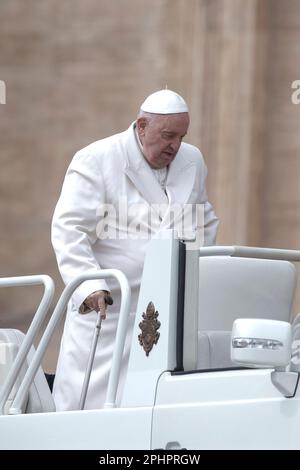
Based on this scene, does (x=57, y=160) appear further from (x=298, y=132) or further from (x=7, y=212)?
(x=298, y=132)

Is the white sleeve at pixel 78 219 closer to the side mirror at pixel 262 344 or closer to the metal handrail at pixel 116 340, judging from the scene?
the metal handrail at pixel 116 340

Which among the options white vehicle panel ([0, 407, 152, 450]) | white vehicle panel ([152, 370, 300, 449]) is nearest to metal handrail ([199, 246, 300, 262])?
white vehicle panel ([152, 370, 300, 449])

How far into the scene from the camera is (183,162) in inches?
268

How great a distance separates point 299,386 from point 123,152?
2.32 metres

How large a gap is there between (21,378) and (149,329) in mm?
1039

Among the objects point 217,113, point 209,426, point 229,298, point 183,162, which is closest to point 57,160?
point 217,113

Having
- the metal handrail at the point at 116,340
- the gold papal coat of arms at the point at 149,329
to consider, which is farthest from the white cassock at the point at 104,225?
the gold papal coat of arms at the point at 149,329

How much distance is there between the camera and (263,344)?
14.5ft

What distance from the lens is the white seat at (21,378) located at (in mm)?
5910

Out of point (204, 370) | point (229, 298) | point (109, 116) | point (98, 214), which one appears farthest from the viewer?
point (109, 116)

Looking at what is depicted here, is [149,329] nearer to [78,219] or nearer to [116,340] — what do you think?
[116,340]

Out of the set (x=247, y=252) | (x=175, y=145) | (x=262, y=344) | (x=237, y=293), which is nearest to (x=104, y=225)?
(x=175, y=145)

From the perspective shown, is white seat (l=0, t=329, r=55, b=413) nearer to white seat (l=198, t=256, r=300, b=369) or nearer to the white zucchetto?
white seat (l=198, t=256, r=300, b=369)

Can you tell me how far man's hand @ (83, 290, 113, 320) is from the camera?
5969 millimetres
